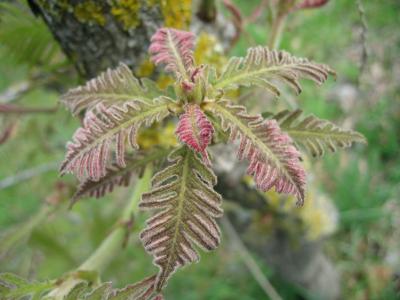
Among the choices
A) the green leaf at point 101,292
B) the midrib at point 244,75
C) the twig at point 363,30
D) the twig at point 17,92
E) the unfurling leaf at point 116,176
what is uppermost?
the twig at point 17,92

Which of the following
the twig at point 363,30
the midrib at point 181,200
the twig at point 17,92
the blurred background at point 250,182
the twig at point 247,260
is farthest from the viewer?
the twig at point 247,260

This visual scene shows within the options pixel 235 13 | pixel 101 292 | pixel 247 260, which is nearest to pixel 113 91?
pixel 101 292

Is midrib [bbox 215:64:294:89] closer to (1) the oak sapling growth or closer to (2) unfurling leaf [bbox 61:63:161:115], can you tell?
(1) the oak sapling growth

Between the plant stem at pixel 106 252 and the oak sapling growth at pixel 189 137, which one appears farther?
the plant stem at pixel 106 252

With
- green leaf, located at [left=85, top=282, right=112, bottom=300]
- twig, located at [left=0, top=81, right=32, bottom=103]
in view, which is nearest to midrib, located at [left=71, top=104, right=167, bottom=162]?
green leaf, located at [left=85, top=282, right=112, bottom=300]

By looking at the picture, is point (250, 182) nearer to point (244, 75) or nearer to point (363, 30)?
point (363, 30)

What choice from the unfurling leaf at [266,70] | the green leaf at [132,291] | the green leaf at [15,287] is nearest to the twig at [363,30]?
the unfurling leaf at [266,70]

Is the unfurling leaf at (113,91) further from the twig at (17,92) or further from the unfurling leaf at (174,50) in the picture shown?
the twig at (17,92)
